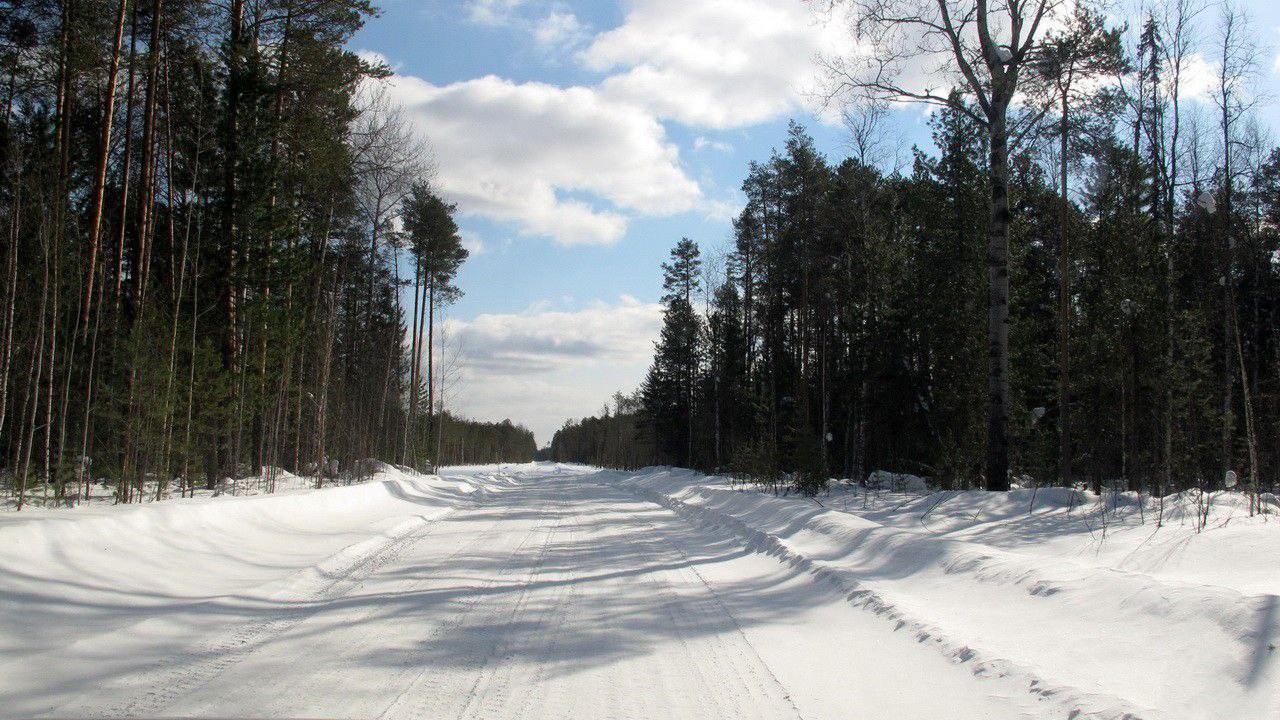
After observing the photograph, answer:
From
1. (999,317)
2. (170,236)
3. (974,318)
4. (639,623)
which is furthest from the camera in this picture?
(974,318)

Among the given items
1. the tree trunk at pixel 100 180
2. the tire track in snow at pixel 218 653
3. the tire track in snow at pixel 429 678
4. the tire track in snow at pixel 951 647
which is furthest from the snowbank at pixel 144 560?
the tire track in snow at pixel 951 647

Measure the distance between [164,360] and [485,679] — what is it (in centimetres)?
1000

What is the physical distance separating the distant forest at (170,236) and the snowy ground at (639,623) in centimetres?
303

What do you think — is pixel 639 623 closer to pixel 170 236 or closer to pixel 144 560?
pixel 144 560

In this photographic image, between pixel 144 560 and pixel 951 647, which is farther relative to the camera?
pixel 144 560

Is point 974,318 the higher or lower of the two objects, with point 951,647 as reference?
higher

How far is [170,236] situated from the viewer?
17.0 metres

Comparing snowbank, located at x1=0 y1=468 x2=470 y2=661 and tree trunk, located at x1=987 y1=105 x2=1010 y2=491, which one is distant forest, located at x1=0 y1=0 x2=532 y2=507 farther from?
tree trunk, located at x1=987 y1=105 x2=1010 y2=491

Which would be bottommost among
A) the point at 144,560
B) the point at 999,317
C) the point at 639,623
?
the point at 639,623

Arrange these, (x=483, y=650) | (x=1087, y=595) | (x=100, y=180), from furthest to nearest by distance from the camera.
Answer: (x=100, y=180)
(x=1087, y=595)
(x=483, y=650)

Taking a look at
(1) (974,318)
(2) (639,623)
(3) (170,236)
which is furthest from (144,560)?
(1) (974,318)

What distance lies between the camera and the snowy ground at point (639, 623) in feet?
14.3

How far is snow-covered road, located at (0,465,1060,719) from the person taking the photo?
171 inches

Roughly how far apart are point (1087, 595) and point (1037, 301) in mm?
26154
